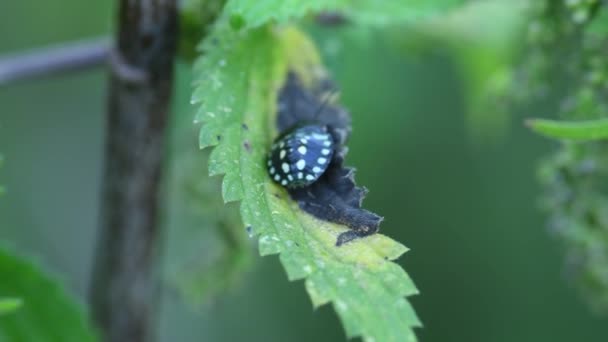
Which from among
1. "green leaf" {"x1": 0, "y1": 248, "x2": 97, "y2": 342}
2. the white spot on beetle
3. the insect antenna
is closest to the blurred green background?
the insect antenna

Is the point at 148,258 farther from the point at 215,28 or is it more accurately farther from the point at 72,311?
the point at 215,28

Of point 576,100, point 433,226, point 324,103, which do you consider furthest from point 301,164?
point 433,226

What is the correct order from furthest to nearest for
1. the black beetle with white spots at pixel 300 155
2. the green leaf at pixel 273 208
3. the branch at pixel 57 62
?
the branch at pixel 57 62 → the black beetle with white spots at pixel 300 155 → the green leaf at pixel 273 208

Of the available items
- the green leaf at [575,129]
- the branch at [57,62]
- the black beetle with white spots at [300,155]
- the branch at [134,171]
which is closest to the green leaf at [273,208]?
the black beetle with white spots at [300,155]

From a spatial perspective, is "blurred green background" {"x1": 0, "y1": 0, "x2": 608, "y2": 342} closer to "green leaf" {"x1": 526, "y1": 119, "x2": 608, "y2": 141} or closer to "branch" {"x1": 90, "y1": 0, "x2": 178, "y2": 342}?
"branch" {"x1": 90, "y1": 0, "x2": 178, "y2": 342}

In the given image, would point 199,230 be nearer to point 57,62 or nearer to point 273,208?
point 57,62

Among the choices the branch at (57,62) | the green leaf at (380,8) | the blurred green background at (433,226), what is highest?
the branch at (57,62)

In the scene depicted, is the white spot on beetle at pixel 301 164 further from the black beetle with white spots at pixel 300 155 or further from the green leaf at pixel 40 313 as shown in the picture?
the green leaf at pixel 40 313
